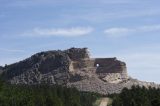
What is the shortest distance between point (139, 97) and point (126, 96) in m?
14.5

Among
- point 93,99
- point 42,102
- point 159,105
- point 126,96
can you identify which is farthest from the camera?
point 93,99

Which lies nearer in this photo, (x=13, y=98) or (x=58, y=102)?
(x=13, y=98)

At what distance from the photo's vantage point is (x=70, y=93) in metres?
172

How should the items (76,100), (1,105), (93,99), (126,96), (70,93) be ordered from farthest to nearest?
(93,99) < (70,93) < (76,100) < (126,96) < (1,105)

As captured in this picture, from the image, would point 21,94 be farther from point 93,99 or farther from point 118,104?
point 93,99

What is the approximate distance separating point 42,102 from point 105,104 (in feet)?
173

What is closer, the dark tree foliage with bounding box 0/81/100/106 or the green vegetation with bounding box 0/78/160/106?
the green vegetation with bounding box 0/78/160/106

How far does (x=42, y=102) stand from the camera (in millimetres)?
130250

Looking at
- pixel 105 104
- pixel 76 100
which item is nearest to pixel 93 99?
pixel 105 104

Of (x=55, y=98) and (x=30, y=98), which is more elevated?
(x=55, y=98)

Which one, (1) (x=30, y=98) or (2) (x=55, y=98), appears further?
(2) (x=55, y=98)

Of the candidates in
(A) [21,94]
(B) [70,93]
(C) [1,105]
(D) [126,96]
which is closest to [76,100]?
(B) [70,93]

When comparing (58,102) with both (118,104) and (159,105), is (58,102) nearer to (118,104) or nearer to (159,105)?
(118,104)

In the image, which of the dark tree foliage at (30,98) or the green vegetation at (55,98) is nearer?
the green vegetation at (55,98)
